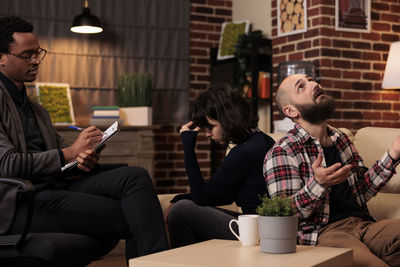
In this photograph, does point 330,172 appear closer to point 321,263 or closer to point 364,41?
point 321,263

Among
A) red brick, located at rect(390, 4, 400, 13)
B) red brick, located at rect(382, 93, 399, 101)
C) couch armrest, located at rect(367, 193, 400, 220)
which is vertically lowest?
couch armrest, located at rect(367, 193, 400, 220)

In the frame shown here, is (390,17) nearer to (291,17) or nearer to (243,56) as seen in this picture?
(291,17)

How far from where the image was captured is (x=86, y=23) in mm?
5062

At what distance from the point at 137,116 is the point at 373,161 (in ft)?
8.92

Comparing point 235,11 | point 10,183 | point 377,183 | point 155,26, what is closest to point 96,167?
point 10,183

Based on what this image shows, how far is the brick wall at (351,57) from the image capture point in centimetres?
468

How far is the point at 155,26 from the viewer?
5801mm

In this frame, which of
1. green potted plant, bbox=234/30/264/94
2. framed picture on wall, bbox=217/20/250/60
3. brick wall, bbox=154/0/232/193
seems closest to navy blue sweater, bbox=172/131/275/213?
green potted plant, bbox=234/30/264/94

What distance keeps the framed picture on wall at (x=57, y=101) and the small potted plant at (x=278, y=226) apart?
3.48 meters

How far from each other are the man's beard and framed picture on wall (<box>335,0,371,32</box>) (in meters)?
2.34

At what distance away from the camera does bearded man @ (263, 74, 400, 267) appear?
2242 mm

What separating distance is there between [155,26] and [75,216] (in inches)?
145

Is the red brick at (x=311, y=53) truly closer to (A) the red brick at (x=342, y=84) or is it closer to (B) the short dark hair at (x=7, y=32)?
(A) the red brick at (x=342, y=84)

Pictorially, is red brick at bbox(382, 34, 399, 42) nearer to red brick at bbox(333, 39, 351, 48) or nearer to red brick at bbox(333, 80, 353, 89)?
red brick at bbox(333, 39, 351, 48)
